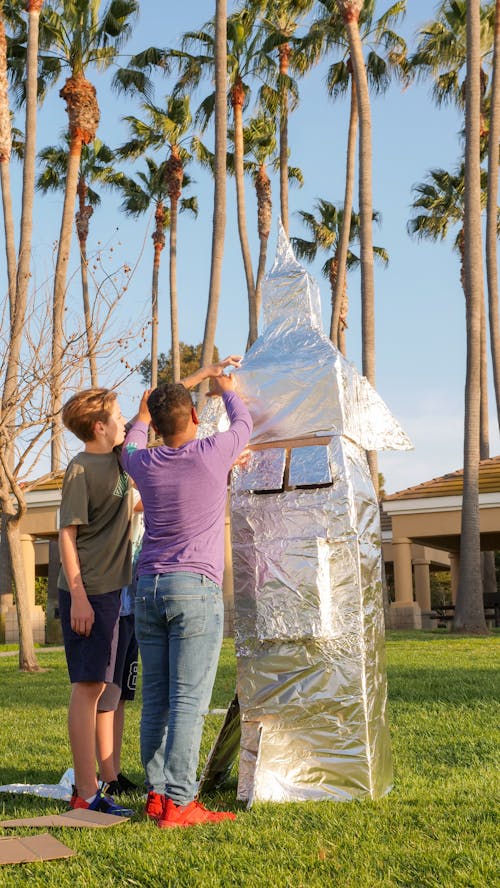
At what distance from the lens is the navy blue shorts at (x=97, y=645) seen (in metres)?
4.34

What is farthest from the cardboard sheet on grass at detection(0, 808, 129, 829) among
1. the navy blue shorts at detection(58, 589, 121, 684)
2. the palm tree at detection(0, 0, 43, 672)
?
the palm tree at detection(0, 0, 43, 672)

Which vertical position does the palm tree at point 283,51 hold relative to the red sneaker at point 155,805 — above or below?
above

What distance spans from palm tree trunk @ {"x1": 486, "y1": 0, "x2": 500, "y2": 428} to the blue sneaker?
17960 mm

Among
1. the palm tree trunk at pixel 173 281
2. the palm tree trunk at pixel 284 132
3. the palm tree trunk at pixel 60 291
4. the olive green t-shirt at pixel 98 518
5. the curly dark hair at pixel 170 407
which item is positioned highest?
the palm tree trunk at pixel 284 132

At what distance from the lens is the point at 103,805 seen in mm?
4238

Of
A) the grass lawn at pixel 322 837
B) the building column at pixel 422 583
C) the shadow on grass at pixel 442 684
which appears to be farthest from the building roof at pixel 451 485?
the grass lawn at pixel 322 837

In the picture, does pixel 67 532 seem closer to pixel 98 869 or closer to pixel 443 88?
pixel 98 869

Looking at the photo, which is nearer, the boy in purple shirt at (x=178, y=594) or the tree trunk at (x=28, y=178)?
the boy in purple shirt at (x=178, y=594)

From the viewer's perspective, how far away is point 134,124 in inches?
1105

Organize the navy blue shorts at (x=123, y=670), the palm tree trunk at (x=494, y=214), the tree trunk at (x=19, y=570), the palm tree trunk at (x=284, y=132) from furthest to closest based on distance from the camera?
the palm tree trunk at (x=284, y=132), the palm tree trunk at (x=494, y=214), the tree trunk at (x=19, y=570), the navy blue shorts at (x=123, y=670)

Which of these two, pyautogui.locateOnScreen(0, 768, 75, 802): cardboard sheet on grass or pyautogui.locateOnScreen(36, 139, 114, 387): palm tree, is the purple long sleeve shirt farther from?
pyautogui.locateOnScreen(36, 139, 114, 387): palm tree

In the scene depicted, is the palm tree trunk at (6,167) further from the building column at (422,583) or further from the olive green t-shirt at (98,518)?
the building column at (422,583)

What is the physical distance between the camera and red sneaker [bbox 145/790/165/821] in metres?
3.96

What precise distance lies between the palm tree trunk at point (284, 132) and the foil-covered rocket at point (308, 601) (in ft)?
74.1
